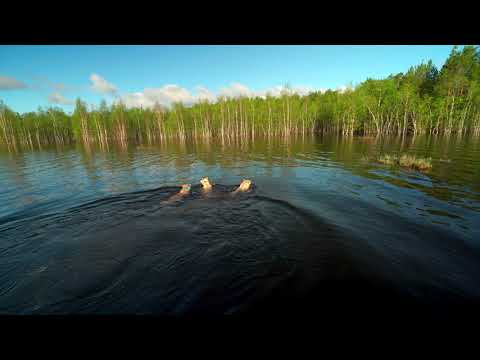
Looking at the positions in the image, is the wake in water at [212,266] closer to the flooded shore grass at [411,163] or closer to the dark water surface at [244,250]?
the dark water surface at [244,250]

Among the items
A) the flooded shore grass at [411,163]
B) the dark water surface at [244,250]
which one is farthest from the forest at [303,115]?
the dark water surface at [244,250]

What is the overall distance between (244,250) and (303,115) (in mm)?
76603

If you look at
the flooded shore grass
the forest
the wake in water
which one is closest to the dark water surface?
the wake in water

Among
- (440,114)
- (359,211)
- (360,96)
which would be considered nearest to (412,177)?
(359,211)

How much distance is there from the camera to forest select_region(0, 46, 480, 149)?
51031 millimetres

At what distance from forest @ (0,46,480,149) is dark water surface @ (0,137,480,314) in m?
54.2

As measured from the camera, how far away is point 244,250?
658 cm

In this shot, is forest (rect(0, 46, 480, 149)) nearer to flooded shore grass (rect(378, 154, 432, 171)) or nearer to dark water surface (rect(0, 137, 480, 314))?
flooded shore grass (rect(378, 154, 432, 171))

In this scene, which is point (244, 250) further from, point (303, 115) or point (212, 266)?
point (303, 115)
